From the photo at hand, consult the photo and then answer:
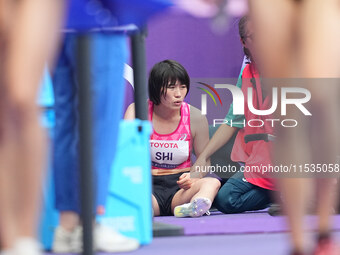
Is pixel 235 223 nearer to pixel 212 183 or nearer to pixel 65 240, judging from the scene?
pixel 212 183

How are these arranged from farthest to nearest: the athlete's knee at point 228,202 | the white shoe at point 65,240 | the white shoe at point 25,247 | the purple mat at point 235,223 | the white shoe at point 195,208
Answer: the athlete's knee at point 228,202 → the white shoe at point 195,208 → the purple mat at point 235,223 → the white shoe at point 65,240 → the white shoe at point 25,247

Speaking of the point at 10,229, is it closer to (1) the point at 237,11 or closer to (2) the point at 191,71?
(1) the point at 237,11

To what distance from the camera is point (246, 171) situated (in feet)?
12.4

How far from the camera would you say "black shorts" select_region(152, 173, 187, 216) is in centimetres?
373

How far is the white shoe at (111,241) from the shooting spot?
235 centimetres

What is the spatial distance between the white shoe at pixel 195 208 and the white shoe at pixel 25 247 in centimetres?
215

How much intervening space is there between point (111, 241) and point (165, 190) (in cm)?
141

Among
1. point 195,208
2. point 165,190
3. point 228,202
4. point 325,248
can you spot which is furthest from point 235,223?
point 325,248

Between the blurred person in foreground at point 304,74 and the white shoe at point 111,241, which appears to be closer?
the blurred person in foreground at point 304,74

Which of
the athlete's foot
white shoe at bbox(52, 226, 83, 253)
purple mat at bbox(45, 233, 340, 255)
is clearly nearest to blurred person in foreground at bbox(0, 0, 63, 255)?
the athlete's foot

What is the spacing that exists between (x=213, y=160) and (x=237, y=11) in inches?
87.0

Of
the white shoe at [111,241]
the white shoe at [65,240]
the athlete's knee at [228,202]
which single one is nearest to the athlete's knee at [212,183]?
the athlete's knee at [228,202]

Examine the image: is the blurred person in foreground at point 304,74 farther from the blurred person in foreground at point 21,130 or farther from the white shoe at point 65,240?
the white shoe at point 65,240

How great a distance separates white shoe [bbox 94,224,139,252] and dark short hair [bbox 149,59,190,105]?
1.47m
